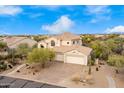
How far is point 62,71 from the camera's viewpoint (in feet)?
33.9

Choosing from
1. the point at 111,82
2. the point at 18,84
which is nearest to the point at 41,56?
the point at 18,84

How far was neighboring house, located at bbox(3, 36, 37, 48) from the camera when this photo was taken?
998cm

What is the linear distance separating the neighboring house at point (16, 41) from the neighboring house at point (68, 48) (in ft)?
1.44

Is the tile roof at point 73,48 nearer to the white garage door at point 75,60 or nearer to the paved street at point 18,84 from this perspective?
the white garage door at point 75,60

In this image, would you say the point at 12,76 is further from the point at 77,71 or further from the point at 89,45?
the point at 89,45

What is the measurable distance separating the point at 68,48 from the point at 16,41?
8.73ft

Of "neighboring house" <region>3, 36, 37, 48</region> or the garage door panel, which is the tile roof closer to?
the garage door panel

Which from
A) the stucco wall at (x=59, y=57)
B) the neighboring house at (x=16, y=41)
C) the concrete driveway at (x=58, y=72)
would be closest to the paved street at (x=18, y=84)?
the concrete driveway at (x=58, y=72)

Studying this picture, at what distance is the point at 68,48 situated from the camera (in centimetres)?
1087

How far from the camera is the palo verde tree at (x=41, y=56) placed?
34.0ft
